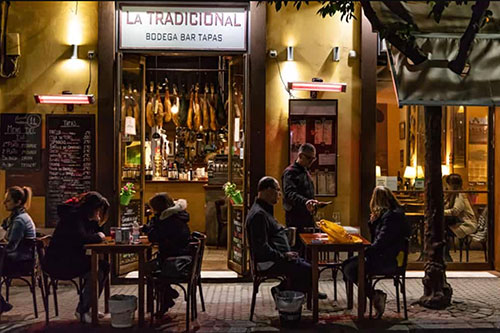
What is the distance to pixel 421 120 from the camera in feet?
32.2

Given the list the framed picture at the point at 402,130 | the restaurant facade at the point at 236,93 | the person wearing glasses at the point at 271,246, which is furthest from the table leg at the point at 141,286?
the framed picture at the point at 402,130

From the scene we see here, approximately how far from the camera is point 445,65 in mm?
8289

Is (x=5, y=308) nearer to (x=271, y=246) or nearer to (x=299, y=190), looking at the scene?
(x=271, y=246)

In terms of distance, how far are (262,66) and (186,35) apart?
1.22m

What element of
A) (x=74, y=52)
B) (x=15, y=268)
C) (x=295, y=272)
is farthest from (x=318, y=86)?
(x=15, y=268)

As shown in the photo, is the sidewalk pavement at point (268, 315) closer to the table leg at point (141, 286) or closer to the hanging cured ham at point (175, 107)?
the table leg at point (141, 286)

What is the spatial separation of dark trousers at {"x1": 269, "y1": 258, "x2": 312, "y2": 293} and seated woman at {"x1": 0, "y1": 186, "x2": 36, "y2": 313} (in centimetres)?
286

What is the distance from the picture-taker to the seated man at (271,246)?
685 cm

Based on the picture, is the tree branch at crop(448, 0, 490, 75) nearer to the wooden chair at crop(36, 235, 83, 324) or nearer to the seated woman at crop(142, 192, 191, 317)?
the seated woman at crop(142, 192, 191, 317)

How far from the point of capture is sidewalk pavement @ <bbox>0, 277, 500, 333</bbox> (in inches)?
267

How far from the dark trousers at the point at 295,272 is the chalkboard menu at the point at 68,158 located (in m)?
3.65

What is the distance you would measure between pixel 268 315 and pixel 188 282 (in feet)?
3.84

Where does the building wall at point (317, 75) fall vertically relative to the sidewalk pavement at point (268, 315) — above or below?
above

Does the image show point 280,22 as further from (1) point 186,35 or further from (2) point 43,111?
(2) point 43,111
